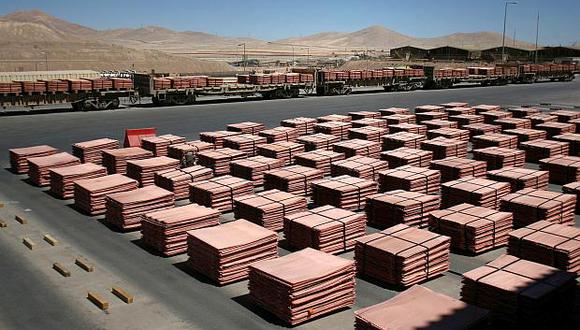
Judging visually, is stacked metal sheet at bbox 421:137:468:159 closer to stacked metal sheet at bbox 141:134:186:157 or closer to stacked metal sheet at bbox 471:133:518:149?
stacked metal sheet at bbox 471:133:518:149

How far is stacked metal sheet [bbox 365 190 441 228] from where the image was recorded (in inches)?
624

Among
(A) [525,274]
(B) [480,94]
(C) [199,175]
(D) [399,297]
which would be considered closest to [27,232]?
(C) [199,175]

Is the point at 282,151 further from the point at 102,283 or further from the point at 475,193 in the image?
the point at 102,283

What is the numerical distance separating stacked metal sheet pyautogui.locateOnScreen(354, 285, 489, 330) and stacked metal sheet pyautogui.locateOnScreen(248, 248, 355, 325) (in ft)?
4.51

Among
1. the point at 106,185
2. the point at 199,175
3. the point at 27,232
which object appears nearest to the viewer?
the point at 27,232

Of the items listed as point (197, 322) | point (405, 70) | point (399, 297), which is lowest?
point (197, 322)

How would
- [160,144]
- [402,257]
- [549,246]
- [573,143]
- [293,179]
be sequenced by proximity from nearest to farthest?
[402,257] < [549,246] < [293,179] < [160,144] < [573,143]

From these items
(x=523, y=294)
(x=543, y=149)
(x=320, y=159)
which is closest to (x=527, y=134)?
(x=543, y=149)

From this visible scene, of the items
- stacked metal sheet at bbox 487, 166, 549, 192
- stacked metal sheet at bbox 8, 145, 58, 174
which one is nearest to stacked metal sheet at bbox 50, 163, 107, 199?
stacked metal sheet at bbox 8, 145, 58, 174

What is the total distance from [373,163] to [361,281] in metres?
8.59

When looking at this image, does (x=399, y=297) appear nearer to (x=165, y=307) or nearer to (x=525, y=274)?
(x=525, y=274)

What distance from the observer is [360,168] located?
2034cm

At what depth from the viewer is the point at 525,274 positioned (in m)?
11.1

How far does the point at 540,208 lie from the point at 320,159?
869cm
